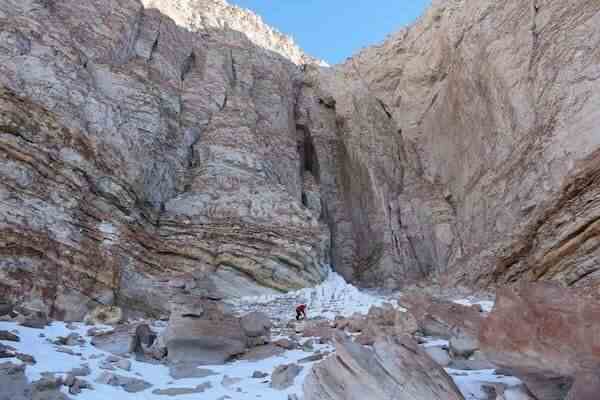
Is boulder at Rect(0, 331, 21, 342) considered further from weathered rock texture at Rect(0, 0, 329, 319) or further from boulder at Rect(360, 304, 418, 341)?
boulder at Rect(360, 304, 418, 341)

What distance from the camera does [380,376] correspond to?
4.65 m

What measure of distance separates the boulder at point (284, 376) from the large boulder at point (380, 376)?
3.07 feet

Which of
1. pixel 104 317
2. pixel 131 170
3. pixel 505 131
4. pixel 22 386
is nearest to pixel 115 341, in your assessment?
pixel 22 386

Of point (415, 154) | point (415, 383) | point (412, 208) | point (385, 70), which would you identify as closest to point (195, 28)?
point (385, 70)

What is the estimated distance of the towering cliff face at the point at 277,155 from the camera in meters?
13.4

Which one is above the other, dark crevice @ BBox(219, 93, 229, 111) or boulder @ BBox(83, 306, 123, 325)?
dark crevice @ BBox(219, 93, 229, 111)

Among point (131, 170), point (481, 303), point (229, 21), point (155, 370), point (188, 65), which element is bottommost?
point (155, 370)

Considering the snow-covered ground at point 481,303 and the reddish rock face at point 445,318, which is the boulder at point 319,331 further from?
the snow-covered ground at point 481,303

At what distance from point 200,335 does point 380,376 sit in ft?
13.2

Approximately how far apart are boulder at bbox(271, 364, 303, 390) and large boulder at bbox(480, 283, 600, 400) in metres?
2.54

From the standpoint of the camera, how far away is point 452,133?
23797mm

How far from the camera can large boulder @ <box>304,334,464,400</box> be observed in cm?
450

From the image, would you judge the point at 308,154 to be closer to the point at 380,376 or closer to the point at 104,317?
the point at 104,317

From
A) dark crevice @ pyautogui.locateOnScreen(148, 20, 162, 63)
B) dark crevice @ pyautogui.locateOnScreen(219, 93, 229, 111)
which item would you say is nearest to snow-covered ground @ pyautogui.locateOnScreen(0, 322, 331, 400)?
dark crevice @ pyautogui.locateOnScreen(219, 93, 229, 111)
